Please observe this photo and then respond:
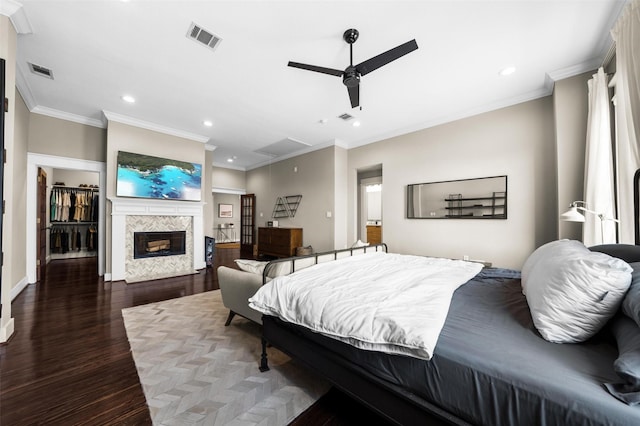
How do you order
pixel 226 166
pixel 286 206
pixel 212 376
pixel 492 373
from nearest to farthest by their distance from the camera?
pixel 492 373 → pixel 212 376 → pixel 286 206 → pixel 226 166

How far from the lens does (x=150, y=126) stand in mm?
4773

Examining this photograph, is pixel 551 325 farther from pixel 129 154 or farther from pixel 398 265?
pixel 129 154

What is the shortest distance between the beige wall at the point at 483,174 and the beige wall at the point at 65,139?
5743 millimetres

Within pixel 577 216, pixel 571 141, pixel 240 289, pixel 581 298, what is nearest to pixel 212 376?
pixel 240 289

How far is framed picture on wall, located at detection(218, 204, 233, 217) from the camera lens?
36.5ft

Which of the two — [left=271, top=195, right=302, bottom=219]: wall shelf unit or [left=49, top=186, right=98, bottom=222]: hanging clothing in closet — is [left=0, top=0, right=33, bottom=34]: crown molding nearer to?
[left=271, top=195, right=302, bottom=219]: wall shelf unit

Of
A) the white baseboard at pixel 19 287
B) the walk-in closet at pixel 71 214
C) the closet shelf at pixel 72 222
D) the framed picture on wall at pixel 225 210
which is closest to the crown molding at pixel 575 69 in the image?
the white baseboard at pixel 19 287

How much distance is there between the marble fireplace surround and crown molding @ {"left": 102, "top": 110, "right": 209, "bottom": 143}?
4.66 feet

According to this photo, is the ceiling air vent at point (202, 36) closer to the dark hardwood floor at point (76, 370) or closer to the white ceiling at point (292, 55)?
the white ceiling at point (292, 55)

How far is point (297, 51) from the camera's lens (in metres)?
2.67

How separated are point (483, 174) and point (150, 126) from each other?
6150 millimetres

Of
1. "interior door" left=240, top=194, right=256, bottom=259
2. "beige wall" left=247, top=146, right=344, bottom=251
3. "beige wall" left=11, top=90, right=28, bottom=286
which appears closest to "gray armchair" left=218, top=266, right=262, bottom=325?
"beige wall" left=11, top=90, right=28, bottom=286

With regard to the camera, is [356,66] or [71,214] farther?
[71,214]

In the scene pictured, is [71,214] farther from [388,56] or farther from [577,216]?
[577,216]
